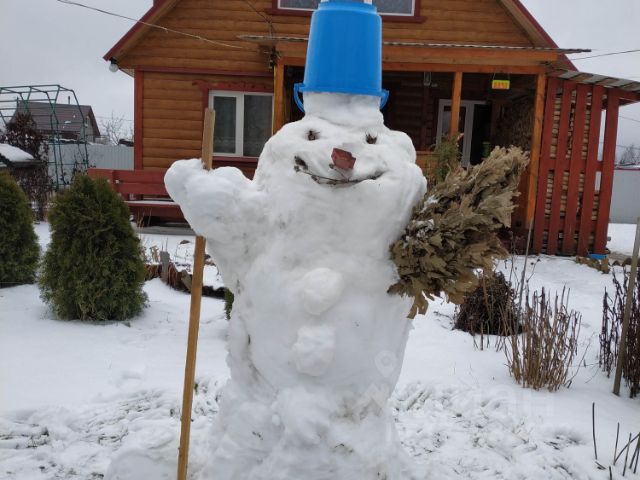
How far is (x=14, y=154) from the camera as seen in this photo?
1395 cm

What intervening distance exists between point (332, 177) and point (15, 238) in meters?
4.89

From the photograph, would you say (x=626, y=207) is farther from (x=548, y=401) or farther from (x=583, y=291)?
(x=548, y=401)

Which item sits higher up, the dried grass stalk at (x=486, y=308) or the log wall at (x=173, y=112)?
the log wall at (x=173, y=112)

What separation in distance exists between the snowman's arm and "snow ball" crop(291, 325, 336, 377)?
41cm

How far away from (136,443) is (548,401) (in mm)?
2600

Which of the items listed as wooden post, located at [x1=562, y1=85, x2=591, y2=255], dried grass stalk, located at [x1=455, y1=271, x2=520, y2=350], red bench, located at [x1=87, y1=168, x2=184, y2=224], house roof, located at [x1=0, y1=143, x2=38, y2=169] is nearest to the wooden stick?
dried grass stalk, located at [x1=455, y1=271, x2=520, y2=350]

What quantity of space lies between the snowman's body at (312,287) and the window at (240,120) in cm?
851

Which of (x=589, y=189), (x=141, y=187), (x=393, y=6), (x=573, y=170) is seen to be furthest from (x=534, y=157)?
(x=141, y=187)

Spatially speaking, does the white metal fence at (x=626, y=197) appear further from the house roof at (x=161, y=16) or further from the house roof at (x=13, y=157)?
the house roof at (x=13, y=157)

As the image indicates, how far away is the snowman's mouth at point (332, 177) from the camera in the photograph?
1.76 meters

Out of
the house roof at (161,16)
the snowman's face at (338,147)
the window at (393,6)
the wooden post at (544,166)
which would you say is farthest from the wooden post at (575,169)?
the snowman's face at (338,147)

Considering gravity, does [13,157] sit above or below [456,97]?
below

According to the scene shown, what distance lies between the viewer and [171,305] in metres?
5.37

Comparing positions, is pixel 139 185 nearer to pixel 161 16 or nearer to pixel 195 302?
pixel 161 16
